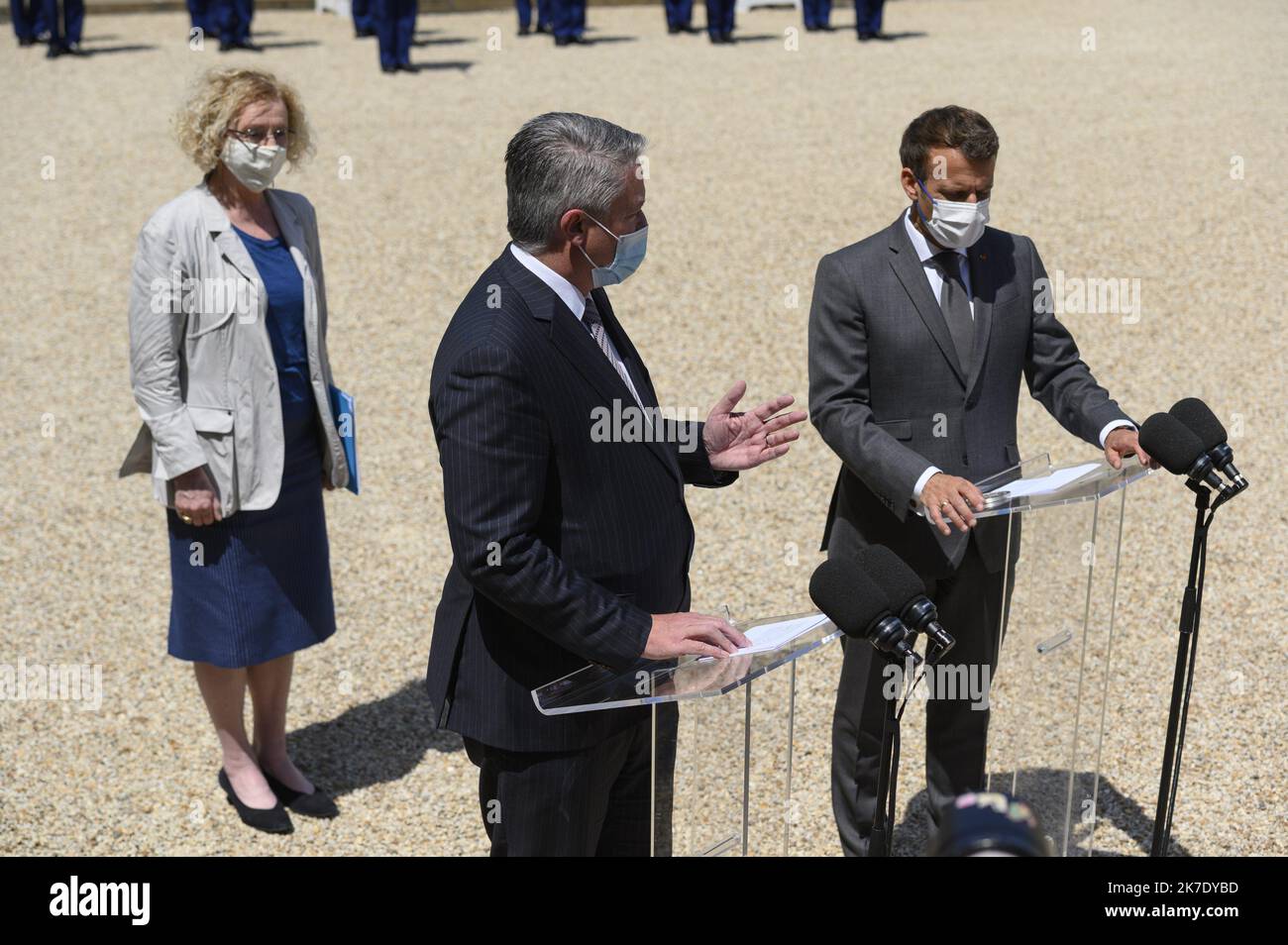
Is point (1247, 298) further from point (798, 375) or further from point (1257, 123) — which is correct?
point (1257, 123)

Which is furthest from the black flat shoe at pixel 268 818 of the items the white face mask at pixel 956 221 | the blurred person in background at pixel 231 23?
the blurred person in background at pixel 231 23

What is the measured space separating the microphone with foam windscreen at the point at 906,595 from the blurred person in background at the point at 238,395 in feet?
7.24

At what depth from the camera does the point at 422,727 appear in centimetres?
504

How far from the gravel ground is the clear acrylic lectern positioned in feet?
0.06

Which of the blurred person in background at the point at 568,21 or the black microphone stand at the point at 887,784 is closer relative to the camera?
the black microphone stand at the point at 887,784

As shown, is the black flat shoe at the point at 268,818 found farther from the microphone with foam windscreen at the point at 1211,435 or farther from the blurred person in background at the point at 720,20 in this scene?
the blurred person in background at the point at 720,20

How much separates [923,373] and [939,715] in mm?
985

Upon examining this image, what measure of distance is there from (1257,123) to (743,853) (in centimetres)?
1152

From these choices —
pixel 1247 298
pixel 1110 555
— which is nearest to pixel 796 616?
pixel 1110 555

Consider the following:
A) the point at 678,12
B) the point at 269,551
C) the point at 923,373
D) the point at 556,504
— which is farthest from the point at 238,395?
the point at 678,12

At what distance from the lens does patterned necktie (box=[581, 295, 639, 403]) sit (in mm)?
2801

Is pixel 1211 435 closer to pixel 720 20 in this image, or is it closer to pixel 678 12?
pixel 720 20

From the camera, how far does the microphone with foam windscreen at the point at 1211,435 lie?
10.6 ft

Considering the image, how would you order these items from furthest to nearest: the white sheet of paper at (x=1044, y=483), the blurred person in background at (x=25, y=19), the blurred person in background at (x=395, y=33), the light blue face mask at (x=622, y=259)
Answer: the blurred person in background at (x=25, y=19) < the blurred person in background at (x=395, y=33) < the white sheet of paper at (x=1044, y=483) < the light blue face mask at (x=622, y=259)
